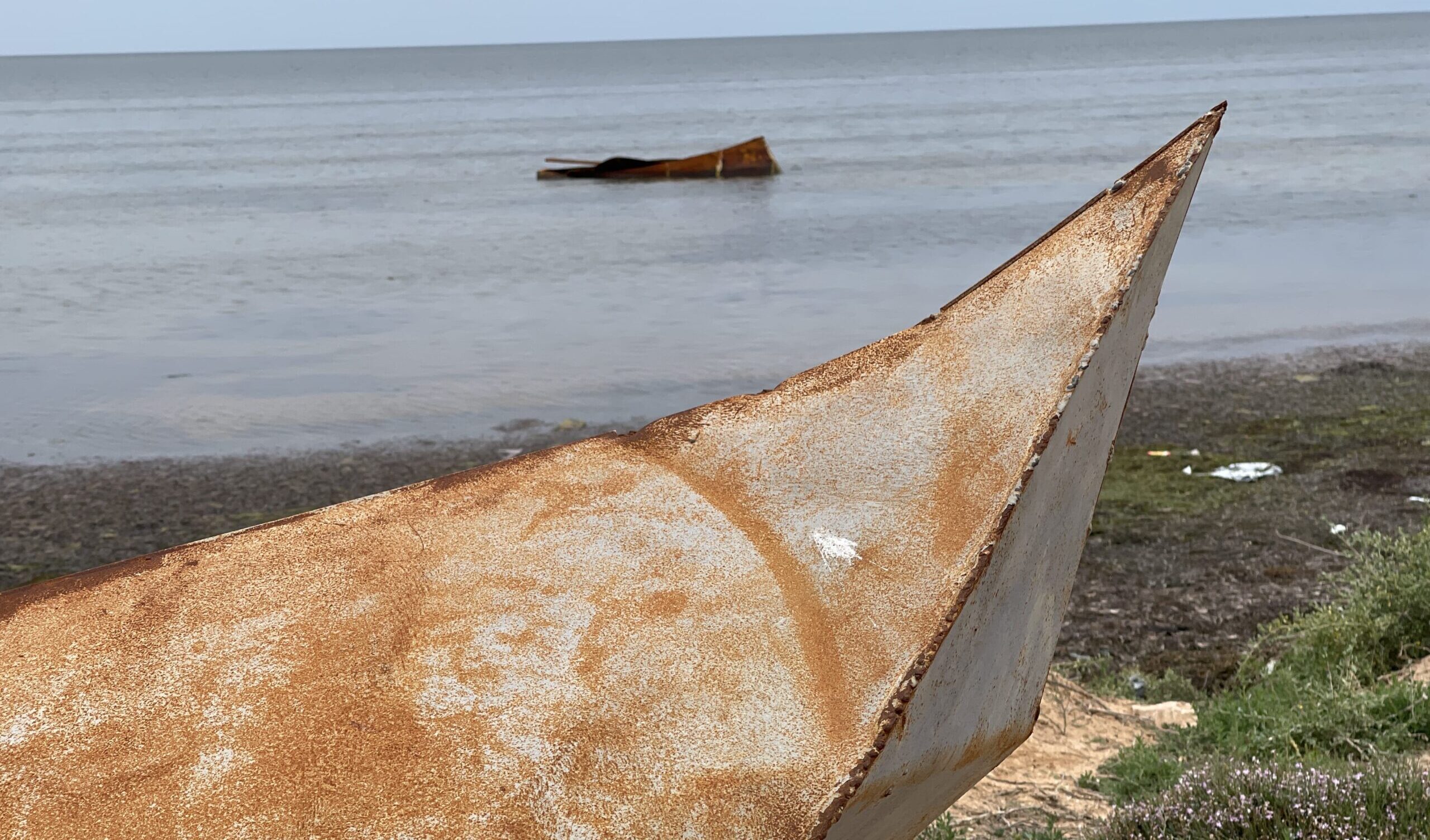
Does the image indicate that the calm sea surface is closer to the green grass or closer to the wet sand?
the wet sand

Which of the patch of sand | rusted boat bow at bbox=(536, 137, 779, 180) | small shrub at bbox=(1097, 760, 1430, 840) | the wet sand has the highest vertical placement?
rusted boat bow at bbox=(536, 137, 779, 180)

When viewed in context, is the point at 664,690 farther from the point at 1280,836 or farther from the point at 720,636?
the point at 1280,836

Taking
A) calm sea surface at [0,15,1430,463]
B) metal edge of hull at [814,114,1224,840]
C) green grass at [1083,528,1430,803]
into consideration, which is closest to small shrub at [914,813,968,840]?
green grass at [1083,528,1430,803]

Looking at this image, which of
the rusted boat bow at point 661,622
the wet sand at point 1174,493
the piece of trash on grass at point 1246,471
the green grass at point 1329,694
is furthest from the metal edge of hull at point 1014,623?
the piece of trash on grass at point 1246,471

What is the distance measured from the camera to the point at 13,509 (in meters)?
9.55

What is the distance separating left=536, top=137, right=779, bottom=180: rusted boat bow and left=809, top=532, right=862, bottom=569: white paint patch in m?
29.4

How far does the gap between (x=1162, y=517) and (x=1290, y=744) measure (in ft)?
13.6

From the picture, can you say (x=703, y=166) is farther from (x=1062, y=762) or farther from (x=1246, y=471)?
(x=1062, y=762)

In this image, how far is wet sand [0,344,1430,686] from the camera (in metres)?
6.61

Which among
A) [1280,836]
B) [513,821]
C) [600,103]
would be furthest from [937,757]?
[600,103]

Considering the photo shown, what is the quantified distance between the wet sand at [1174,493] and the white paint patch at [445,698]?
4.57 metres

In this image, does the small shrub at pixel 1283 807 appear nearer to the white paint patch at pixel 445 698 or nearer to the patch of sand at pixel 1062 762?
the patch of sand at pixel 1062 762

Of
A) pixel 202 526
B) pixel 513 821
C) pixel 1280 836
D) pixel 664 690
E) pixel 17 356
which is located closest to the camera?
pixel 513 821

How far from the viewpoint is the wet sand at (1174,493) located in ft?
21.7
